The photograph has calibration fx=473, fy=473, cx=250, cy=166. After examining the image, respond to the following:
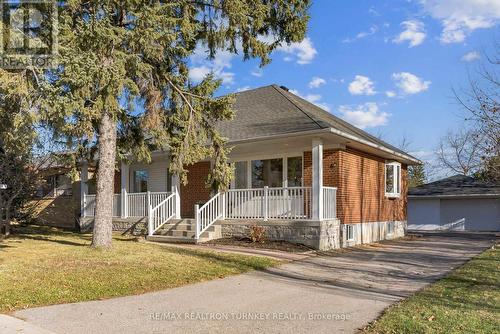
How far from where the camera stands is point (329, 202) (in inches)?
583

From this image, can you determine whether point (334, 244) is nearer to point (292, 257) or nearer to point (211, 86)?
point (292, 257)

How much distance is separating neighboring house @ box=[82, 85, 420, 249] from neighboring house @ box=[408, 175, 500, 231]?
1338 cm

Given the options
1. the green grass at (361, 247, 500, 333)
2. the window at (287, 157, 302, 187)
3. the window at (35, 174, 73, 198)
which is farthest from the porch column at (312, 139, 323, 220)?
the window at (35, 174, 73, 198)

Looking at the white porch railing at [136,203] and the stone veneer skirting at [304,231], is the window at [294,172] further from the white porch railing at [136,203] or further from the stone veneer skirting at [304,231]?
the white porch railing at [136,203]

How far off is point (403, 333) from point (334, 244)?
29.8 feet

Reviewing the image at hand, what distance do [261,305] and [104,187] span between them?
655cm

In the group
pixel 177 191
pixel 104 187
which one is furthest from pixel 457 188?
pixel 104 187

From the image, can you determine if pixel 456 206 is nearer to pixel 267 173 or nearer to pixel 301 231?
pixel 267 173

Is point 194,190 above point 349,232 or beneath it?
above

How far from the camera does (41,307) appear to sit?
6.85m

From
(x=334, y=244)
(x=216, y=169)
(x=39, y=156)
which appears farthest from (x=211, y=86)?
(x=39, y=156)

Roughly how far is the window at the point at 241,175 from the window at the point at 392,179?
631 centimetres

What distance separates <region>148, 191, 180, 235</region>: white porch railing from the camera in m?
16.9

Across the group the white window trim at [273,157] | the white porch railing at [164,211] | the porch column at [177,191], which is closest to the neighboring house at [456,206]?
the white window trim at [273,157]
